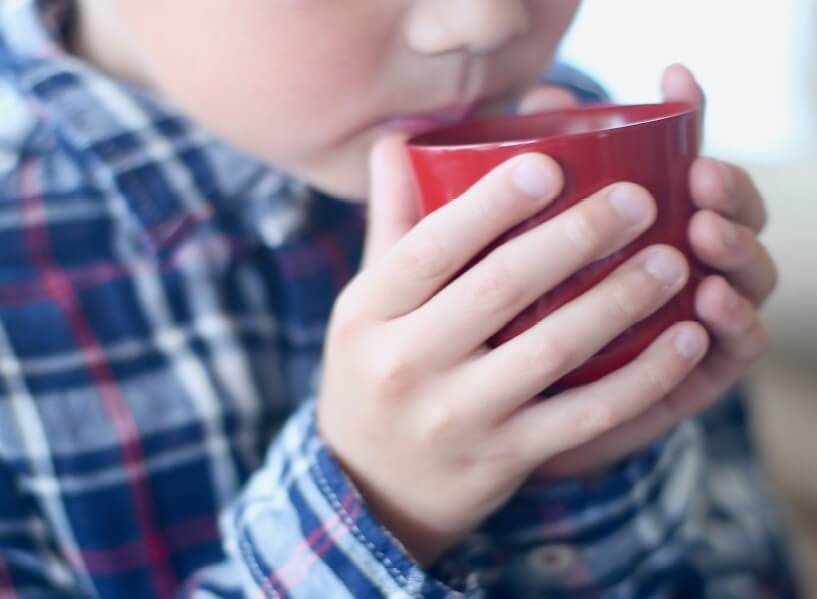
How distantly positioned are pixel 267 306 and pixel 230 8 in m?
0.27

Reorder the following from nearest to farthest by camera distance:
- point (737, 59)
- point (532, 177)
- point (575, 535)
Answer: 1. point (532, 177)
2. point (575, 535)
3. point (737, 59)

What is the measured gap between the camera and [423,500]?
0.56m

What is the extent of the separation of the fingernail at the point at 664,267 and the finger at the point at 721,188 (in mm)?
48

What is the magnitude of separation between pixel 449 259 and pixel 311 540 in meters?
0.22

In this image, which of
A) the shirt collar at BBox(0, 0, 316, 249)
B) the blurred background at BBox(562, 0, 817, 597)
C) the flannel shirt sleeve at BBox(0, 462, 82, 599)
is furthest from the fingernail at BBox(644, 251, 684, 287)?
the blurred background at BBox(562, 0, 817, 597)

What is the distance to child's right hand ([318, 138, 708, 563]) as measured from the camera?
45 cm

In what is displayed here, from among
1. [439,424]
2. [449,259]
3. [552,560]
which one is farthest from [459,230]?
[552,560]

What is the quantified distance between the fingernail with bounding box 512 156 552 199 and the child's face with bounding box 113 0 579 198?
0.13 m

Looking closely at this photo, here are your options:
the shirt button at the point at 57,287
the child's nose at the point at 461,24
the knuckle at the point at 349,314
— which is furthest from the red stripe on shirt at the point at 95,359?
the child's nose at the point at 461,24

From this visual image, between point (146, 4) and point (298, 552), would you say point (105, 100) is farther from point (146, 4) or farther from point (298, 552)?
point (298, 552)

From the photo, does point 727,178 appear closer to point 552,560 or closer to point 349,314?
point 349,314

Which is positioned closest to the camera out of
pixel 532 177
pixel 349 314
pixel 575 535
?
pixel 532 177

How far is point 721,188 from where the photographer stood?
0.50 meters

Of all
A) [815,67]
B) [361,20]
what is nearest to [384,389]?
[361,20]
